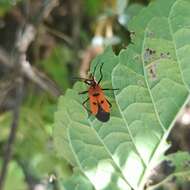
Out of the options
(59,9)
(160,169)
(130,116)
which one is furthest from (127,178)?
(59,9)

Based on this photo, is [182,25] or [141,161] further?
[141,161]

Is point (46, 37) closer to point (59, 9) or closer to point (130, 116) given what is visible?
point (59, 9)

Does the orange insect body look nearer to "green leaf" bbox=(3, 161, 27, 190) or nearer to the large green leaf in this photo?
the large green leaf

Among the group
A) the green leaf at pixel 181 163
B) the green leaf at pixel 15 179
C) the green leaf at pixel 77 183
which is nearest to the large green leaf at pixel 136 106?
the green leaf at pixel 77 183

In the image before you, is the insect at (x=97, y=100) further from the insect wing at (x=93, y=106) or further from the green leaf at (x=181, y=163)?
the green leaf at (x=181, y=163)

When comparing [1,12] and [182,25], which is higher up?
[1,12]
